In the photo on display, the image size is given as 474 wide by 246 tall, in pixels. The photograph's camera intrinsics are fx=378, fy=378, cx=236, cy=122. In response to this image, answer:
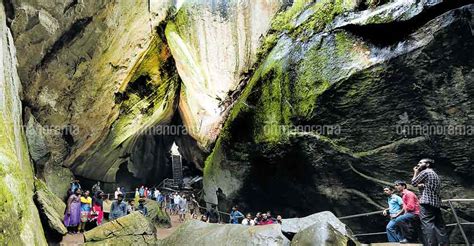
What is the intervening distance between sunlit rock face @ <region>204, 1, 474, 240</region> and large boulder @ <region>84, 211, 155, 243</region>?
4.01 m

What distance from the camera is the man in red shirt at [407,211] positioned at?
6895 mm

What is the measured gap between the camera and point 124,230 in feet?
32.4

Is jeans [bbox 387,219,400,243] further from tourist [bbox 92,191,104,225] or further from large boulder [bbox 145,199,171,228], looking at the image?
large boulder [bbox 145,199,171,228]

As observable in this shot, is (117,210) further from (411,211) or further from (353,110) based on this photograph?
(411,211)

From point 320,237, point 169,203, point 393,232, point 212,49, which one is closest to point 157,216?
point 169,203

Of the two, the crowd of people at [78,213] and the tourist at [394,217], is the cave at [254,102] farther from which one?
the tourist at [394,217]

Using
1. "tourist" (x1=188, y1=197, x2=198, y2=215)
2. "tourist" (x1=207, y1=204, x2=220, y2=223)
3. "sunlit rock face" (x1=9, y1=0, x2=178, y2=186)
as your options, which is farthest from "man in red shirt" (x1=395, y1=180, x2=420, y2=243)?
"tourist" (x1=188, y1=197, x2=198, y2=215)

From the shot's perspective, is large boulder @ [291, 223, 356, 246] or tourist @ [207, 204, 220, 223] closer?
large boulder @ [291, 223, 356, 246]

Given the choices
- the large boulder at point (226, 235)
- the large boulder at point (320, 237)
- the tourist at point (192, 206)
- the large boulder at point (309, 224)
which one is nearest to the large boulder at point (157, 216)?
the tourist at point (192, 206)

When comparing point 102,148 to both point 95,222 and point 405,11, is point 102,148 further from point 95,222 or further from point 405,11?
point 405,11

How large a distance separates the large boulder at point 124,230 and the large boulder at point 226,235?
7.62 feet

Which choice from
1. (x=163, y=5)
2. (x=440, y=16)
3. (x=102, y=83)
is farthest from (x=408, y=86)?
(x=163, y=5)

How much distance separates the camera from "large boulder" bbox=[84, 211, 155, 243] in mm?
9500

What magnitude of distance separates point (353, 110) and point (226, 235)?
487cm
